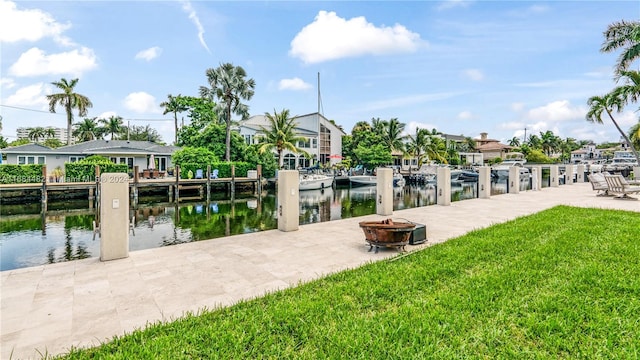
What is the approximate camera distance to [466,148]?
6919 centimetres

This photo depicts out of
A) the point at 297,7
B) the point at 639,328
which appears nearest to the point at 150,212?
the point at 297,7

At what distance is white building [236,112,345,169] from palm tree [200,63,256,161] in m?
7.41

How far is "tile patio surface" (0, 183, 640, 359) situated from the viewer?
3.40m

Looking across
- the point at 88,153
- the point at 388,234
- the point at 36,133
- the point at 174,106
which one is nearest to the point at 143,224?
the point at 388,234

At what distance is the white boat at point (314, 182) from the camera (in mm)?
28547

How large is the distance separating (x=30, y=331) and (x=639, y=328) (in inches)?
234

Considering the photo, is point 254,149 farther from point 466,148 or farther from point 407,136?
point 466,148

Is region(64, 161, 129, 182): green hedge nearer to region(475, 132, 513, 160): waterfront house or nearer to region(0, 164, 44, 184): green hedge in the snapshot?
region(0, 164, 44, 184): green hedge

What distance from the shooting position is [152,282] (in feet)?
15.6

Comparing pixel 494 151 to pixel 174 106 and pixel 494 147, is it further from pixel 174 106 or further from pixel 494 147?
pixel 174 106

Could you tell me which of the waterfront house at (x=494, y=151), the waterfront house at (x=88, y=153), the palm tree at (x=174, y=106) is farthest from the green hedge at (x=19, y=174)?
the waterfront house at (x=494, y=151)

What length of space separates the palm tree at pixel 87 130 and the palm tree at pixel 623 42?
6740 cm

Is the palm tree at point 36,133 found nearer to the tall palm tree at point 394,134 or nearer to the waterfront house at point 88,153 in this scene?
the waterfront house at point 88,153

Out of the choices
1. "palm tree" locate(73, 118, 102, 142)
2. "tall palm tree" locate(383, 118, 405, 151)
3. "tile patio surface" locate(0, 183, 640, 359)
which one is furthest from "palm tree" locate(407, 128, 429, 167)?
"palm tree" locate(73, 118, 102, 142)
